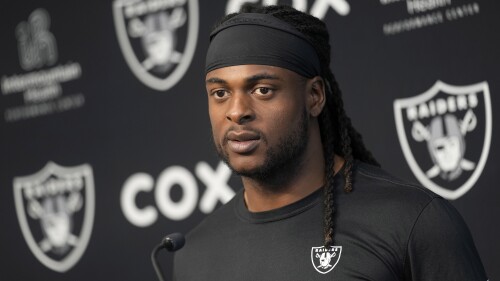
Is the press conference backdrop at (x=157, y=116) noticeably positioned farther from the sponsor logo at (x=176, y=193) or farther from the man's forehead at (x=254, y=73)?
the man's forehead at (x=254, y=73)

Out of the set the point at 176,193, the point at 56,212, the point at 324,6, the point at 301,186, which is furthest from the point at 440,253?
the point at 56,212

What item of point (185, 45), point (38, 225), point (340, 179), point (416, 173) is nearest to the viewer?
point (340, 179)

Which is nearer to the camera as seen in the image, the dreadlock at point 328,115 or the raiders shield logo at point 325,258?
the raiders shield logo at point 325,258

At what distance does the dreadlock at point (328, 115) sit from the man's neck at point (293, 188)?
2cm

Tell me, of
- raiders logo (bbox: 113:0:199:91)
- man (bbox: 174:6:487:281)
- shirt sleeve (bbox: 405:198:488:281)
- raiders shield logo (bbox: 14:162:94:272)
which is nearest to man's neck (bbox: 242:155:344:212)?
man (bbox: 174:6:487:281)

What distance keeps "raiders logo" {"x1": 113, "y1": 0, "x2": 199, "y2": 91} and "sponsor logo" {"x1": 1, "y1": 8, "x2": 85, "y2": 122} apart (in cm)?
23

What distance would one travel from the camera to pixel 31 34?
9.85ft

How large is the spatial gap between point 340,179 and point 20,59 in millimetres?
1811

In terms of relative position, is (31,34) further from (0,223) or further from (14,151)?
(0,223)

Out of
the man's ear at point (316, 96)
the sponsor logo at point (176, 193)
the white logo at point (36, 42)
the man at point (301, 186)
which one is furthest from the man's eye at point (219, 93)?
the white logo at point (36, 42)

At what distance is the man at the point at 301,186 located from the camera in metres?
1.35

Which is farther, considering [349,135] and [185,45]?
[185,45]

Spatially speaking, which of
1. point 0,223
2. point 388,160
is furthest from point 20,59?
point 388,160

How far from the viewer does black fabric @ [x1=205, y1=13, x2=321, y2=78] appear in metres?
1.47
